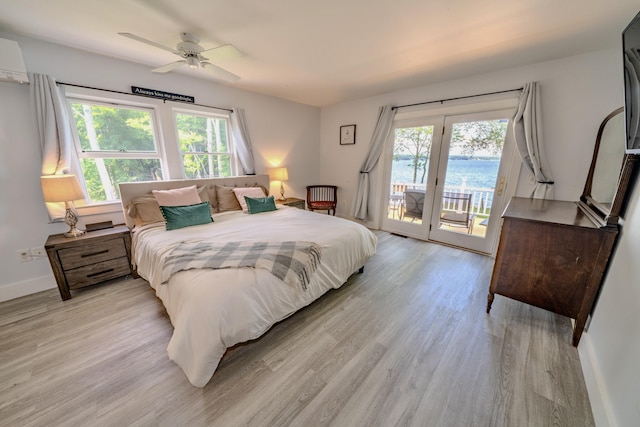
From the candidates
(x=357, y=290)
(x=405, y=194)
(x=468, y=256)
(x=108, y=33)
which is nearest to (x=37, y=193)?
(x=108, y=33)

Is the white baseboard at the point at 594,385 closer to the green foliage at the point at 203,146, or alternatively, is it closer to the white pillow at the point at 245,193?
the white pillow at the point at 245,193

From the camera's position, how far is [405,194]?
12.6 feet

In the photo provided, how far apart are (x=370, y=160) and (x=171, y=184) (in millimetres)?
3179

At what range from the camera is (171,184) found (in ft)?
9.62

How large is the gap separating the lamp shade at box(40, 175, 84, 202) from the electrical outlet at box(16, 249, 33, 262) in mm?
691

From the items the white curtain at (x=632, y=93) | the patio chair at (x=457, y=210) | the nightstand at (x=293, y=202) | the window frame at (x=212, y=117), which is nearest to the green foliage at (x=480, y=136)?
the patio chair at (x=457, y=210)

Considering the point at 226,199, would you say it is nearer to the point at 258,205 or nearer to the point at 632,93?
the point at 258,205

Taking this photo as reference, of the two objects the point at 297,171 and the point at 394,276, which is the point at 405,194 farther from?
the point at 297,171

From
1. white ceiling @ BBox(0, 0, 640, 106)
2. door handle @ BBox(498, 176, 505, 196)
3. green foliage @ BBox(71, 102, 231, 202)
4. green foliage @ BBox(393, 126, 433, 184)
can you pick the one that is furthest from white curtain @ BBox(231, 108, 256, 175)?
door handle @ BBox(498, 176, 505, 196)

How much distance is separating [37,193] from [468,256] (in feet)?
16.9

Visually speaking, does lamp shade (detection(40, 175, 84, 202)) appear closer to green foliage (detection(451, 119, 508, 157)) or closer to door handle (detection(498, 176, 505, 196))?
green foliage (detection(451, 119, 508, 157))

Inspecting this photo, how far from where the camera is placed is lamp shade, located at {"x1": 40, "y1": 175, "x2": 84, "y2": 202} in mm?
2052

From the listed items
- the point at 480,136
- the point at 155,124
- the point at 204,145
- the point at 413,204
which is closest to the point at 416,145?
the point at 480,136

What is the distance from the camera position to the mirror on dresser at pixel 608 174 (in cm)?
144
